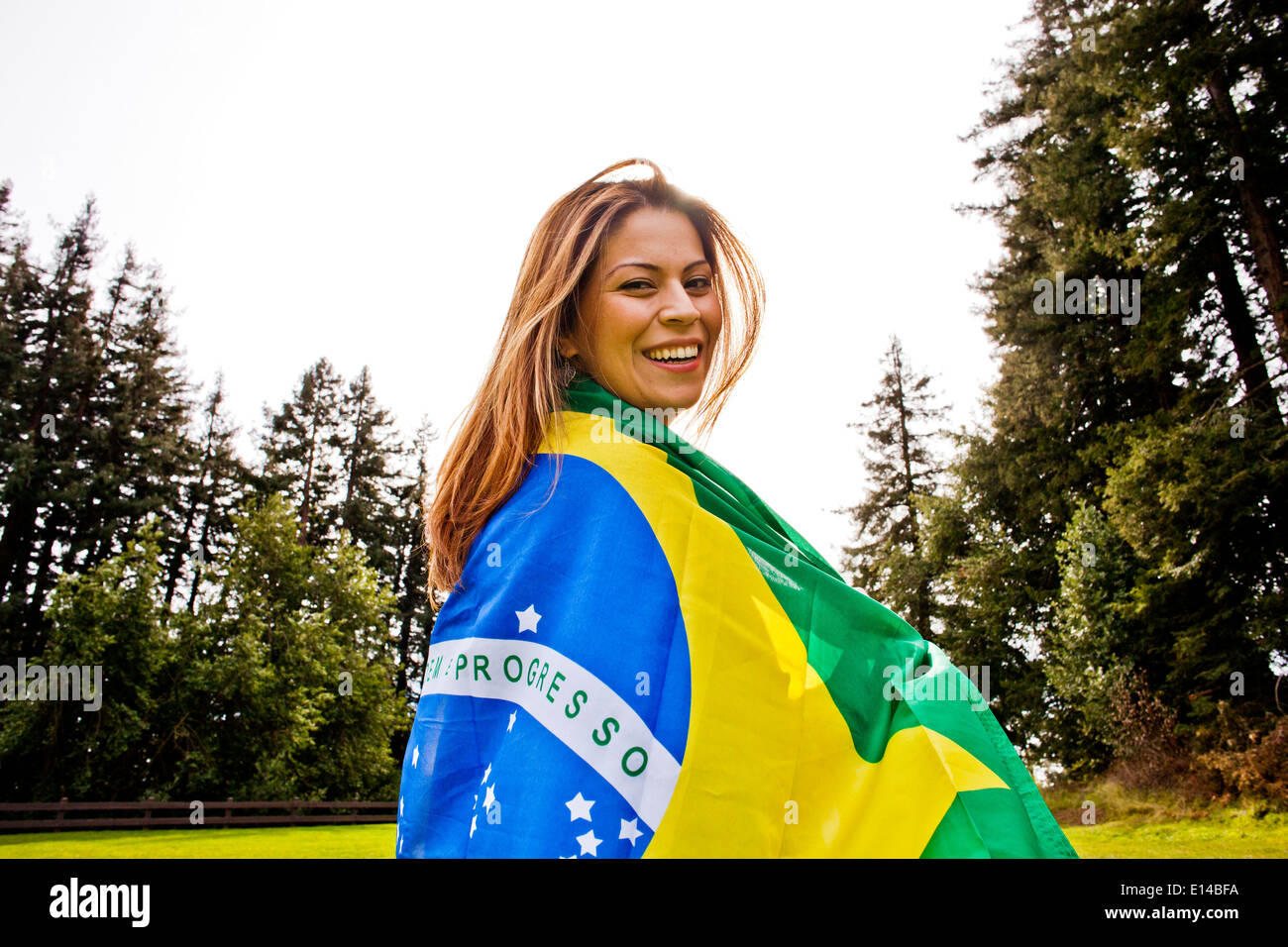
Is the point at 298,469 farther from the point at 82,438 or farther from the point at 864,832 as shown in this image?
the point at 864,832

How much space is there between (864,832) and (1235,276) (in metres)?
21.0

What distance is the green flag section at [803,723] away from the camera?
45.9 inches

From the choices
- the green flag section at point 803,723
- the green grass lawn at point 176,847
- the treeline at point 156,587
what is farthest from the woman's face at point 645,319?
the treeline at point 156,587

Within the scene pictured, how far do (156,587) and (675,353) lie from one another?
2886cm

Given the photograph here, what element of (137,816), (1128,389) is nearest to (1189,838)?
(1128,389)

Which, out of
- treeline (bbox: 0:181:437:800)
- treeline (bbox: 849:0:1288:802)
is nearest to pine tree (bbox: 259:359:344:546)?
treeline (bbox: 0:181:437:800)

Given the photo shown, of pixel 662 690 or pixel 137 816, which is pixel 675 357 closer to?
pixel 662 690

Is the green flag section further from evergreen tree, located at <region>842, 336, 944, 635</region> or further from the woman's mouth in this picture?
evergreen tree, located at <region>842, 336, 944, 635</region>

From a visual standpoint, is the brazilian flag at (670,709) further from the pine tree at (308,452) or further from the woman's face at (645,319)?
the pine tree at (308,452)

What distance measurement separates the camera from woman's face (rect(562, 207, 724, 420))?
1.89 metres

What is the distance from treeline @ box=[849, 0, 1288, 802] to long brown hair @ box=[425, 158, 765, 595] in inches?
602

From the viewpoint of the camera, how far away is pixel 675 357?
1.92 m

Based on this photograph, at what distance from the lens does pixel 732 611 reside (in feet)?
4.21

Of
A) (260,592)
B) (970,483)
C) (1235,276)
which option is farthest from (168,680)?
(1235,276)
